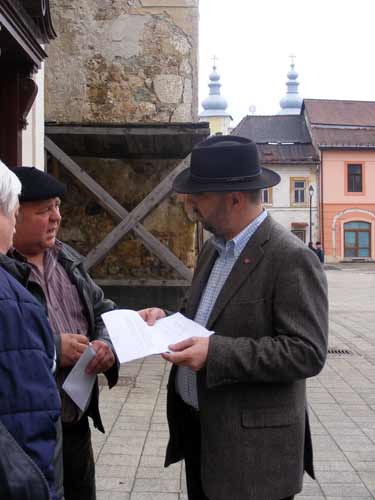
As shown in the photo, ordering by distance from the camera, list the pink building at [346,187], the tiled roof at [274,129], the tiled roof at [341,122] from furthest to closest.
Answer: the tiled roof at [274,129] < the tiled roof at [341,122] < the pink building at [346,187]

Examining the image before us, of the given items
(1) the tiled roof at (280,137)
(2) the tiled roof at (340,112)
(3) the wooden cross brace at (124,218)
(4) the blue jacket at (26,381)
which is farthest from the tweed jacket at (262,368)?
(2) the tiled roof at (340,112)

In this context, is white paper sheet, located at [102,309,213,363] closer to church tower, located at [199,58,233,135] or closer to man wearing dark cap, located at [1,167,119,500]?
man wearing dark cap, located at [1,167,119,500]

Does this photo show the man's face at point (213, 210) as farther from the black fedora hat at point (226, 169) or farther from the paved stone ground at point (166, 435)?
the paved stone ground at point (166, 435)

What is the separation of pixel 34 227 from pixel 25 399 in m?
1.48

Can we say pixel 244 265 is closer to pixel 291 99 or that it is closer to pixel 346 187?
pixel 346 187

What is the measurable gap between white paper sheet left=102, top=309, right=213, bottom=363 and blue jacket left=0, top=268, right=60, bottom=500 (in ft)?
2.16

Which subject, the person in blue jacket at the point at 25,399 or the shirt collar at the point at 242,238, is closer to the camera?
the person in blue jacket at the point at 25,399

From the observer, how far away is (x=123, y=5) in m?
9.60

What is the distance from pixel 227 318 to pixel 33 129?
480 centimetres

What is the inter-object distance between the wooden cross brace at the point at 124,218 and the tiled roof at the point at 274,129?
38699 millimetres

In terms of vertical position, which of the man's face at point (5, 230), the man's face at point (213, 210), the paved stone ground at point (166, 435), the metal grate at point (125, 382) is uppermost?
the man's face at point (213, 210)

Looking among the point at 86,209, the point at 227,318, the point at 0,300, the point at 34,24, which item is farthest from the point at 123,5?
the point at 0,300

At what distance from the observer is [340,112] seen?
4781cm

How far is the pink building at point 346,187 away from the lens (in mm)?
44438
